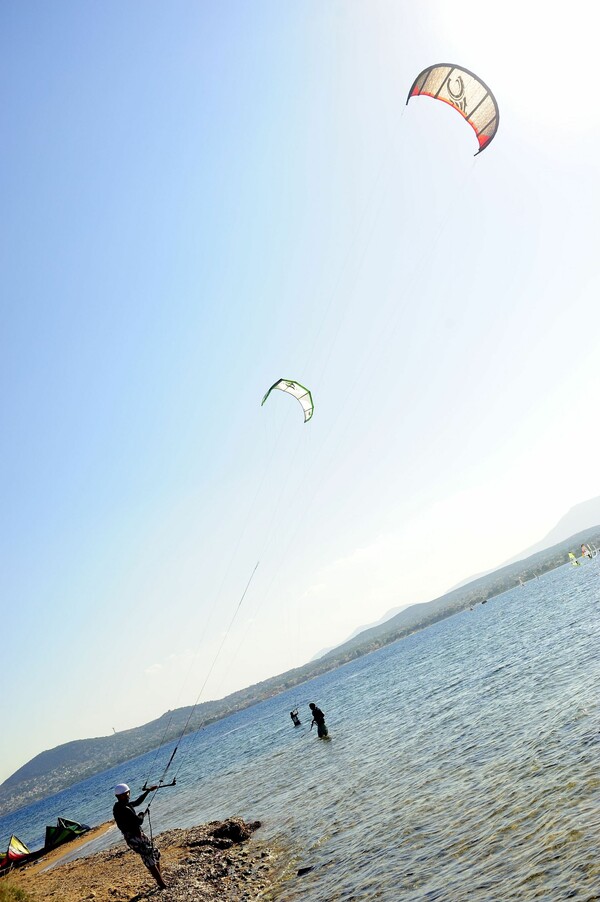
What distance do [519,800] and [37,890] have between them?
50.4ft

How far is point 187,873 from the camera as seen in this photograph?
42.0 ft

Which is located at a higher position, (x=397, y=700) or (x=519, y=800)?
(x=519, y=800)

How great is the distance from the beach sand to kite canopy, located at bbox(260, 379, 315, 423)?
14059 millimetres

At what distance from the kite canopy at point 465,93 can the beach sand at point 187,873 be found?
60.5 ft

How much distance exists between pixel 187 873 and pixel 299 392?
1544 cm

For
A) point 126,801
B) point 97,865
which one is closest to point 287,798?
point 97,865

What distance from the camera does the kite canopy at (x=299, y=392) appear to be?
816 inches

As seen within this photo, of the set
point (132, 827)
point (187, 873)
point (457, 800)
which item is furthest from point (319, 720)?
point (132, 827)

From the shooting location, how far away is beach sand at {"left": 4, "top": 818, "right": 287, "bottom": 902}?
11.6m

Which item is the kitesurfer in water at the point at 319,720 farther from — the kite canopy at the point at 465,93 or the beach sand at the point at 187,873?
the kite canopy at the point at 465,93

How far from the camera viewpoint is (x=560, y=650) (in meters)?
26.9

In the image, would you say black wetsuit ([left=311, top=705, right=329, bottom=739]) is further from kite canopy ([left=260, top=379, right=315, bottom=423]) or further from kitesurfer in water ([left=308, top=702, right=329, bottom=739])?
kite canopy ([left=260, top=379, right=315, bottom=423])

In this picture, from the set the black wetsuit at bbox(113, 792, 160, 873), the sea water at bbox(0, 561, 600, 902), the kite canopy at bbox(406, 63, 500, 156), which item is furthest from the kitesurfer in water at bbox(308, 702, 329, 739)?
the kite canopy at bbox(406, 63, 500, 156)

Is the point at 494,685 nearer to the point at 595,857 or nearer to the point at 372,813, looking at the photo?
the point at 372,813
